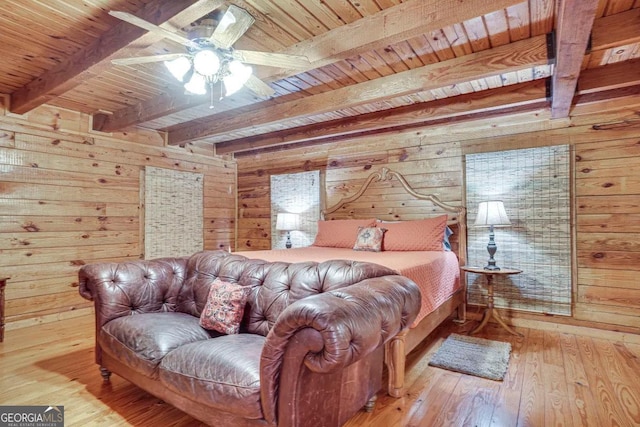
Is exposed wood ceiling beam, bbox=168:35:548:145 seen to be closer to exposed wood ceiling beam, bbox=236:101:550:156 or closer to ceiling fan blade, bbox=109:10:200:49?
exposed wood ceiling beam, bbox=236:101:550:156

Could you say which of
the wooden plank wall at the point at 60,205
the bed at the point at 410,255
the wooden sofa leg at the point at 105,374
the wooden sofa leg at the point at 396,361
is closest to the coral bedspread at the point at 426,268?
the bed at the point at 410,255

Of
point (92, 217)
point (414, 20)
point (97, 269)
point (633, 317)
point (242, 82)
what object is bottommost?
point (633, 317)

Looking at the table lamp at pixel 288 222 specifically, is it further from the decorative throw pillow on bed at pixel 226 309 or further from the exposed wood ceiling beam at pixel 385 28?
the decorative throw pillow on bed at pixel 226 309

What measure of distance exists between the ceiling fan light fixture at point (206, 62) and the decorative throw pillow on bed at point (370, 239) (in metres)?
2.30

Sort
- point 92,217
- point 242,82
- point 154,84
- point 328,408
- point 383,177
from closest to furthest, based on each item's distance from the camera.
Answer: point 328,408 < point 242,82 < point 154,84 < point 92,217 < point 383,177

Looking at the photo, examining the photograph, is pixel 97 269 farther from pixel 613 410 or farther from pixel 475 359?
pixel 613 410

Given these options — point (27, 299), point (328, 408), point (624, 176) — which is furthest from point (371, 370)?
point (27, 299)

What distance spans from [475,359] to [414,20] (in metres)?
2.42

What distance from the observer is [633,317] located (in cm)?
311

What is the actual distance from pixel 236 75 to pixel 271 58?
285 millimetres

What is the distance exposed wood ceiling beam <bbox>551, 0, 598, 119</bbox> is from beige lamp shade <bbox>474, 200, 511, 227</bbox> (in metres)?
1.10

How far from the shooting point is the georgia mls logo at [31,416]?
1861mm

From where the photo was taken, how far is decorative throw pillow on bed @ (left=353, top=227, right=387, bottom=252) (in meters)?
3.64

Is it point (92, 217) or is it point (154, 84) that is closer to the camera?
point (154, 84)
